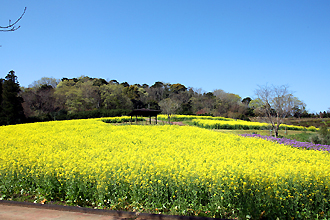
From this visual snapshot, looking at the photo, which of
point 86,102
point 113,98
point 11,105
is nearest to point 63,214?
point 11,105

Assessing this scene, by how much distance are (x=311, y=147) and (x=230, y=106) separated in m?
43.6

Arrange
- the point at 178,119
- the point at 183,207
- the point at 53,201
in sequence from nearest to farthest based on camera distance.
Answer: the point at 183,207 → the point at 53,201 → the point at 178,119

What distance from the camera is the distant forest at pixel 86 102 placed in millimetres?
29734

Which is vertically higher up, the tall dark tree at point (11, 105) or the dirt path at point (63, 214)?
the tall dark tree at point (11, 105)

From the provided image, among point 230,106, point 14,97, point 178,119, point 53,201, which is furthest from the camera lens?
point 230,106

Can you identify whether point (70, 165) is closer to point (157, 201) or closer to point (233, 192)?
point (157, 201)

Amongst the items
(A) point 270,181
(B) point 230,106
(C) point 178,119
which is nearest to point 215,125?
(C) point 178,119

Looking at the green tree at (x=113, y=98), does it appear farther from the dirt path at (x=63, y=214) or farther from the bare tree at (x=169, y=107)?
the dirt path at (x=63, y=214)

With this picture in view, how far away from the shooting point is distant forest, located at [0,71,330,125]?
29734 millimetres

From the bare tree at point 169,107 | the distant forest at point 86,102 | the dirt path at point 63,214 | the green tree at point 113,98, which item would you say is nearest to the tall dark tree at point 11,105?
the distant forest at point 86,102

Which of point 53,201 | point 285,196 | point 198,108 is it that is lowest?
point 53,201

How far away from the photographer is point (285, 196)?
449 centimetres

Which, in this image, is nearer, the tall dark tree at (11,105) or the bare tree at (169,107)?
the tall dark tree at (11,105)

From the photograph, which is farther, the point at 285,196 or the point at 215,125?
the point at 215,125
